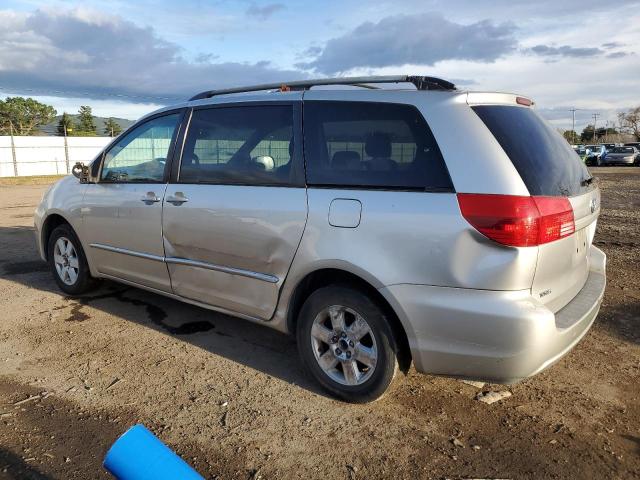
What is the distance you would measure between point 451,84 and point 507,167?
764 millimetres

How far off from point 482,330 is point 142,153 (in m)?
3.31

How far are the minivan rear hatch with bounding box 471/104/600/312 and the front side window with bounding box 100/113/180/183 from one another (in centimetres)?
254

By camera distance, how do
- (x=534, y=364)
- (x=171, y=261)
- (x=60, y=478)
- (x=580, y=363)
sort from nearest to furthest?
1. (x=60, y=478)
2. (x=534, y=364)
3. (x=580, y=363)
4. (x=171, y=261)

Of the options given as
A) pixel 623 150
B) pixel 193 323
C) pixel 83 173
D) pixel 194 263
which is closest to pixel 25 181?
pixel 83 173

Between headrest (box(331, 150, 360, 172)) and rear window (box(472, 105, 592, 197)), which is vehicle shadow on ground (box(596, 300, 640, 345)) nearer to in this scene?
rear window (box(472, 105, 592, 197))

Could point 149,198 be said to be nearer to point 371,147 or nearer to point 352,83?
point 352,83

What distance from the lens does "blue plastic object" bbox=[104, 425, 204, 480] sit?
4.74ft

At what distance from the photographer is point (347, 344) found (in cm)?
323

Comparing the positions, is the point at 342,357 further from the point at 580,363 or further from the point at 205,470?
the point at 580,363

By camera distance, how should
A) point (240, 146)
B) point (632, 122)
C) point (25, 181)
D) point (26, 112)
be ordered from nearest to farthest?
point (240, 146) → point (25, 181) → point (26, 112) → point (632, 122)

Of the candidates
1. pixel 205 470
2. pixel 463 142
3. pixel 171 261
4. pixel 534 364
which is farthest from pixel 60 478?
pixel 463 142

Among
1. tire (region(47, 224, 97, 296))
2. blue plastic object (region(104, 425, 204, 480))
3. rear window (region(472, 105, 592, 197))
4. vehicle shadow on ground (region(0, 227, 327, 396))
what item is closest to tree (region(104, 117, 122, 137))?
vehicle shadow on ground (region(0, 227, 327, 396))

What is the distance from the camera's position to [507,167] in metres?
2.76

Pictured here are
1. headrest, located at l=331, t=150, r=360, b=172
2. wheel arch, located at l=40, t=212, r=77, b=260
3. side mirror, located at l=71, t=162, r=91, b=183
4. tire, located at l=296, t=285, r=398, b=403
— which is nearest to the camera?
tire, located at l=296, t=285, r=398, b=403
